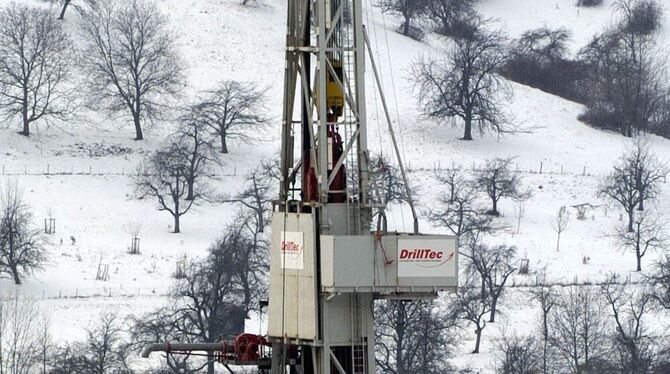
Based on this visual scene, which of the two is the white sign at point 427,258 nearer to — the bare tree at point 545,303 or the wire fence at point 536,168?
the bare tree at point 545,303

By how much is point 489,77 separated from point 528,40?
18.7 metres

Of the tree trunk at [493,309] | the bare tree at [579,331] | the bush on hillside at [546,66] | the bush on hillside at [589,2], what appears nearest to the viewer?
the bare tree at [579,331]

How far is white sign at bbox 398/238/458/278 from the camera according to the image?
66.6m

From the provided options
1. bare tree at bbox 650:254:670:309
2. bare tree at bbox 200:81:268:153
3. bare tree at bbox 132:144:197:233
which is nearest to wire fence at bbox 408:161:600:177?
bare tree at bbox 200:81:268:153

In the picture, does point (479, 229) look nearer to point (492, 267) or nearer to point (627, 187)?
point (492, 267)

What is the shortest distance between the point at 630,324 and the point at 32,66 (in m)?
46.9

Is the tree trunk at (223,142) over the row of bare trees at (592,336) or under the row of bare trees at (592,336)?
over

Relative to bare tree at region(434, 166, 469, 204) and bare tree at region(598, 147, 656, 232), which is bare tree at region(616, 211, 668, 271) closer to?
bare tree at region(598, 147, 656, 232)

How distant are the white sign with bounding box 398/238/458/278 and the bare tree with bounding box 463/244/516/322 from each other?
5053 centimetres

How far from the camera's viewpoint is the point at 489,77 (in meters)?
164

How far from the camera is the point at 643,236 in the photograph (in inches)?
5438

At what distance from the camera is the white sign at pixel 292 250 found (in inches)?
2677

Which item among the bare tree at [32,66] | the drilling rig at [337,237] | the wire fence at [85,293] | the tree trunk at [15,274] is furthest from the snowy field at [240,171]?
the drilling rig at [337,237]

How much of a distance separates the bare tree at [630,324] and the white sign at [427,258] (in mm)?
39144
